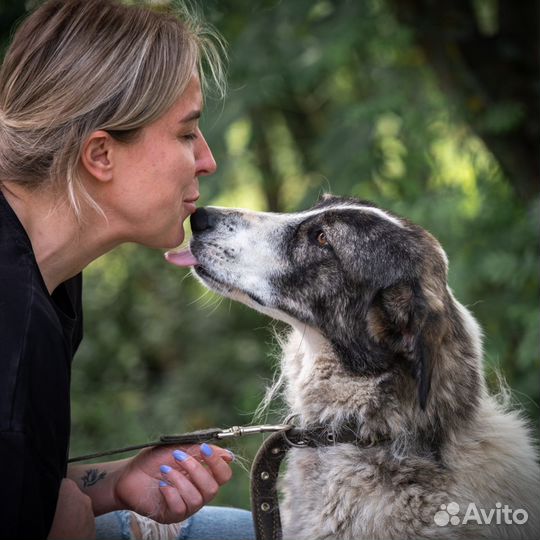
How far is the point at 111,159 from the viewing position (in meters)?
2.66

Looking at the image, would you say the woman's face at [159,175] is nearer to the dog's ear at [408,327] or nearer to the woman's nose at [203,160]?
the woman's nose at [203,160]

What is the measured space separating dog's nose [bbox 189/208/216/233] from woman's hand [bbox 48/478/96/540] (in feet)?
3.49

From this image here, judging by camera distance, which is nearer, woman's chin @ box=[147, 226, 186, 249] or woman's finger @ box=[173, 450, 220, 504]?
woman's finger @ box=[173, 450, 220, 504]

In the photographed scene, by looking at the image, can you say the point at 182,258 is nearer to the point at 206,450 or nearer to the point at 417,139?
the point at 206,450

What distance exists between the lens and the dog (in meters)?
2.76

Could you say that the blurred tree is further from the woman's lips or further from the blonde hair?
the blonde hair

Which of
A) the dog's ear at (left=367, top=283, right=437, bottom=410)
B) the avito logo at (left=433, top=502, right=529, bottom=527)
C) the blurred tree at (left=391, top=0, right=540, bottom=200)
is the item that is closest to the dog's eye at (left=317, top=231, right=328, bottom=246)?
the dog's ear at (left=367, top=283, right=437, bottom=410)

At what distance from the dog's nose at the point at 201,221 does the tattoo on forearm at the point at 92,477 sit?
94 centimetres

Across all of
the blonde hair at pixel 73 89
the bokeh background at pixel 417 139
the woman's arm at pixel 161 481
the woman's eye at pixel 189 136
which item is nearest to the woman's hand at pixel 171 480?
the woman's arm at pixel 161 481

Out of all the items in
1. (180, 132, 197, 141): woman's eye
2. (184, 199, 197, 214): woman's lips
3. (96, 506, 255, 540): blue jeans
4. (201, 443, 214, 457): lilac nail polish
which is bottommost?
(96, 506, 255, 540): blue jeans

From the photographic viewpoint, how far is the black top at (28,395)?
84.4 inches

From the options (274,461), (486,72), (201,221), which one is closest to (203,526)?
(274,461)

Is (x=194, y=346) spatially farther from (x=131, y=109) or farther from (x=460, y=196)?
(x=131, y=109)

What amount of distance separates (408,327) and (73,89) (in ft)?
4.49
